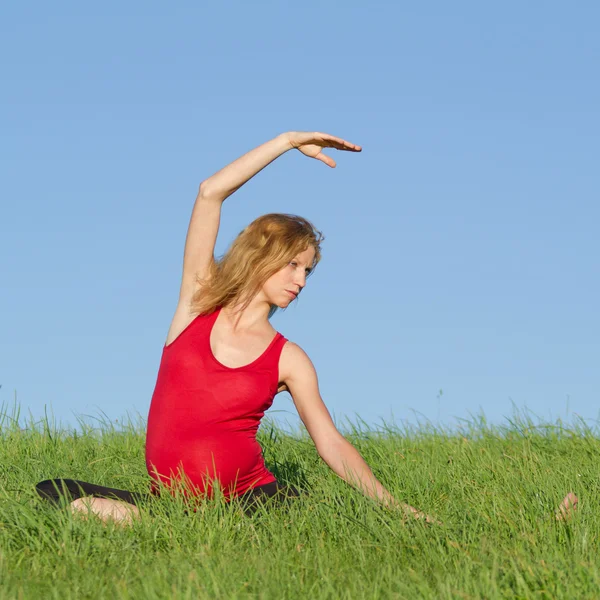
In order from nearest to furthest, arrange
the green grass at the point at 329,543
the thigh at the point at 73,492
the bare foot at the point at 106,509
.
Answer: the green grass at the point at 329,543 → the bare foot at the point at 106,509 → the thigh at the point at 73,492

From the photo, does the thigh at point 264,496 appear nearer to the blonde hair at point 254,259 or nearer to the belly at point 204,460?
the belly at point 204,460

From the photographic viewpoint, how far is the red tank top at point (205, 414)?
441 centimetres

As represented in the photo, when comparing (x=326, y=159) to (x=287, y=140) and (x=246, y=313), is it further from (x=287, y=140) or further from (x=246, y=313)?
(x=246, y=313)

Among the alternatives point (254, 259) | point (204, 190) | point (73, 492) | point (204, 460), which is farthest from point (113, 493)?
point (204, 190)

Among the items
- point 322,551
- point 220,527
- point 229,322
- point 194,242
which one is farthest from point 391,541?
point 194,242

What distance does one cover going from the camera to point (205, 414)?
440cm

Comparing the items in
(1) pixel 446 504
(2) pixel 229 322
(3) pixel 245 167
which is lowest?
(1) pixel 446 504

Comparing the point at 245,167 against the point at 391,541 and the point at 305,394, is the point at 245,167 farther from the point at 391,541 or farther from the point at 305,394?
the point at 391,541

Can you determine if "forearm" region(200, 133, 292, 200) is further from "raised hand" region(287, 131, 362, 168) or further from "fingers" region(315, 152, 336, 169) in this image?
"fingers" region(315, 152, 336, 169)

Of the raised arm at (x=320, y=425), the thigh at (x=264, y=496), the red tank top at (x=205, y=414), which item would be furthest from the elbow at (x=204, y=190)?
the thigh at (x=264, y=496)

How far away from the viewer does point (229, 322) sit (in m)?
4.60

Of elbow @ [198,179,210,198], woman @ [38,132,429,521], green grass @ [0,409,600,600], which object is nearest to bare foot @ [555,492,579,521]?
green grass @ [0,409,600,600]

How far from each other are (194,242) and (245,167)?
492mm

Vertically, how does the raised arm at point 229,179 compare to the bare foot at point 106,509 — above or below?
above
